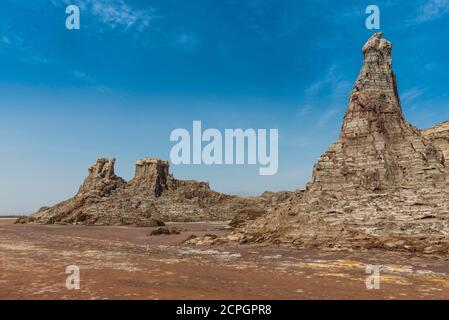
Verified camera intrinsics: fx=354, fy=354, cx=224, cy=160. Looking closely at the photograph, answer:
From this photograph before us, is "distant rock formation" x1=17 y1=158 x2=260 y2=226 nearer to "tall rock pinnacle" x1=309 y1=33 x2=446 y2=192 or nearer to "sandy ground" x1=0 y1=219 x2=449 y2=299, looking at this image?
"tall rock pinnacle" x1=309 y1=33 x2=446 y2=192

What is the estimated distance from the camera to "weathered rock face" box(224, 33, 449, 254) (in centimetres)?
2592

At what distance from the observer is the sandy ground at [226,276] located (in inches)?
508

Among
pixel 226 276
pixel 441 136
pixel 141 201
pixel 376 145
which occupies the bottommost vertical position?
pixel 226 276

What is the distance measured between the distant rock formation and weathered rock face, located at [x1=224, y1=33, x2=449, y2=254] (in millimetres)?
45731

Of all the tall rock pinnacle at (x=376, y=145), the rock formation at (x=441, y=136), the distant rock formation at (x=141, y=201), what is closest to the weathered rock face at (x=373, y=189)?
the tall rock pinnacle at (x=376, y=145)

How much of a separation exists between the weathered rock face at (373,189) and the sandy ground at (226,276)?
123 inches

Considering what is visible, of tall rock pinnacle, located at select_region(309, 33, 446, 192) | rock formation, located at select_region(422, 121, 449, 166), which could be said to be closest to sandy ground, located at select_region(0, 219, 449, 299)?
tall rock pinnacle, located at select_region(309, 33, 446, 192)

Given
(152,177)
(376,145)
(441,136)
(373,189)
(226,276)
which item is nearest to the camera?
(226,276)

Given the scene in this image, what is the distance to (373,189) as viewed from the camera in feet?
96.5

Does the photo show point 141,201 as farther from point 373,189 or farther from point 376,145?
point 373,189

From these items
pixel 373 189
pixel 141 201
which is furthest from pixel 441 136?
pixel 141 201

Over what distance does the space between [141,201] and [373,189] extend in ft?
235
